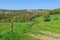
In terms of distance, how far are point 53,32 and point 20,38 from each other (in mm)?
6284

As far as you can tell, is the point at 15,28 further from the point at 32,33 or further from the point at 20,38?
the point at 20,38

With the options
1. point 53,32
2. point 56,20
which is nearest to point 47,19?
point 56,20

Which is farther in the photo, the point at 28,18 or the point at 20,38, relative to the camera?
the point at 28,18

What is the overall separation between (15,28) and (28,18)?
727 centimetres

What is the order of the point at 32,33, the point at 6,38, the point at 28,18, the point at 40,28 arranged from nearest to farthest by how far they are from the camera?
the point at 6,38
the point at 32,33
the point at 40,28
the point at 28,18

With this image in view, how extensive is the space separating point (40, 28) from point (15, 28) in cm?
246

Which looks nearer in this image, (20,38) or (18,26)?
(20,38)

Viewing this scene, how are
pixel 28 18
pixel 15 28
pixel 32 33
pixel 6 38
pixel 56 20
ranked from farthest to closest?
1. pixel 28 18
2. pixel 56 20
3. pixel 15 28
4. pixel 32 33
5. pixel 6 38

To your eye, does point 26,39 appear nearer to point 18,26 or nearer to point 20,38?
point 20,38

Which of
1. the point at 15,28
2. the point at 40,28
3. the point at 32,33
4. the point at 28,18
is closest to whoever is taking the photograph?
the point at 32,33

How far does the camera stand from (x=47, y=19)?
80.1 ft

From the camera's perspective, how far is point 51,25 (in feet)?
67.9

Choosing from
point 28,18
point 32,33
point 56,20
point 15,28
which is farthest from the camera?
point 28,18

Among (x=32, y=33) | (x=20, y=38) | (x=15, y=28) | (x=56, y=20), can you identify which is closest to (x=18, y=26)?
(x=15, y=28)
